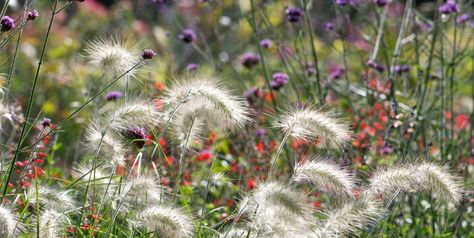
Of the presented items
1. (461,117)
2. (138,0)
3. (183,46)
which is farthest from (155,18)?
(461,117)

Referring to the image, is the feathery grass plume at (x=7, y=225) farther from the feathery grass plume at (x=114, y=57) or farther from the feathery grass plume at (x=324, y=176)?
the feathery grass plume at (x=324, y=176)

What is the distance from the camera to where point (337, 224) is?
291 cm

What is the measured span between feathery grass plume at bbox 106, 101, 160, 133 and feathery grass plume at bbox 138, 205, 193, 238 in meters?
0.38

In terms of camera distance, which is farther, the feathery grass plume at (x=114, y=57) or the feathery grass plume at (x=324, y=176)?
the feathery grass plume at (x=114, y=57)

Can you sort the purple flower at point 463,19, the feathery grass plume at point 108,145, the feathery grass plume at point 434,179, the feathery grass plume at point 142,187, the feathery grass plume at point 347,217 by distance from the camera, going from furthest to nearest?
1. the purple flower at point 463,19
2. the feathery grass plume at point 108,145
3. the feathery grass plume at point 142,187
4. the feathery grass plume at point 434,179
5. the feathery grass plume at point 347,217

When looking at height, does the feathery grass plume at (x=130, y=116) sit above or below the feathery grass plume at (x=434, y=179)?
above

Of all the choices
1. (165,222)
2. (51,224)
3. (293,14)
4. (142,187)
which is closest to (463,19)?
(293,14)

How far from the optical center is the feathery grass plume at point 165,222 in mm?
2955

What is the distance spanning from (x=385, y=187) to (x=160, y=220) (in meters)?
0.75

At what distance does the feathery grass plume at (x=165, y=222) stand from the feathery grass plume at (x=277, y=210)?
0.20m

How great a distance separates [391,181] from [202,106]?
726 mm

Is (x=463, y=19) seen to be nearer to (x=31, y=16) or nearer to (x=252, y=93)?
(x=252, y=93)

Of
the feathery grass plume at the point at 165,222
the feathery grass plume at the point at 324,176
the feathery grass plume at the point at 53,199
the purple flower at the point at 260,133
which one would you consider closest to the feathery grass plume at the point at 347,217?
the feathery grass plume at the point at 324,176

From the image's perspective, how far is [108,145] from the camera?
335 cm
